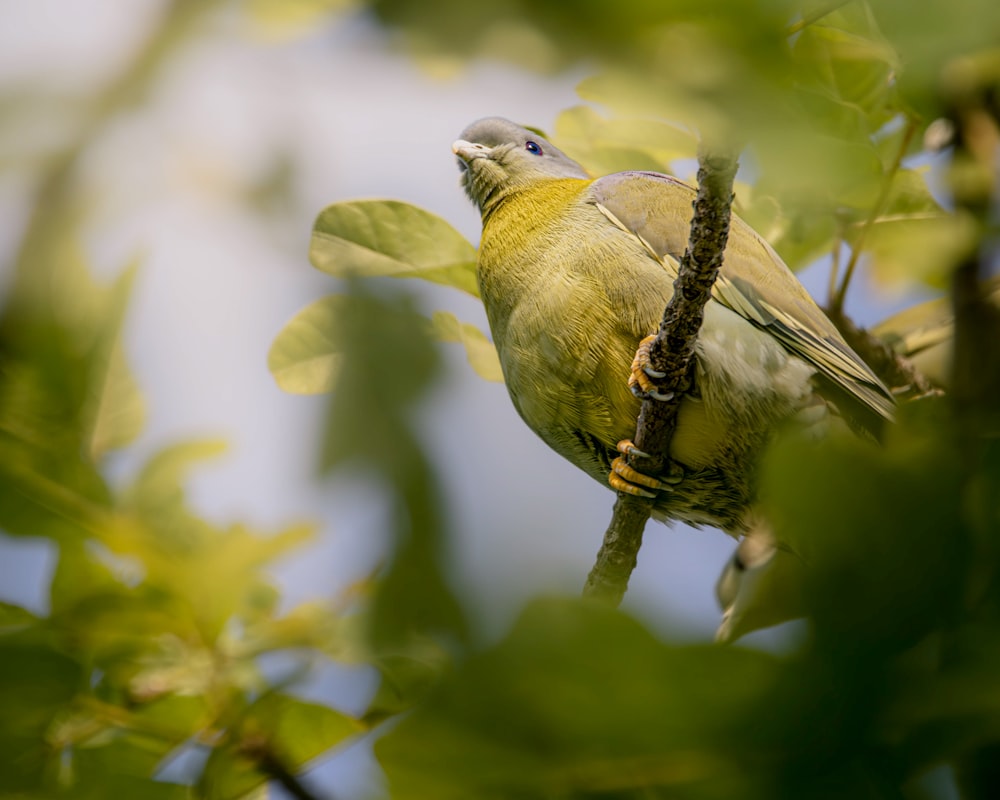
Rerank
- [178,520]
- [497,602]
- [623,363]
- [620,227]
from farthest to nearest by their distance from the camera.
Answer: [620,227] < [623,363] < [178,520] < [497,602]

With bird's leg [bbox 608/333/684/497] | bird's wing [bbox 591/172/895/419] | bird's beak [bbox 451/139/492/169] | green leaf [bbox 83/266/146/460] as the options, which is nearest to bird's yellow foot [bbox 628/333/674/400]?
bird's leg [bbox 608/333/684/497]

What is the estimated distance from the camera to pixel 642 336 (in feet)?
8.94

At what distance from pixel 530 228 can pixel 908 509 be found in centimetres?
266

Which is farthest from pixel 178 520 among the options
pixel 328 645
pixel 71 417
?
pixel 71 417

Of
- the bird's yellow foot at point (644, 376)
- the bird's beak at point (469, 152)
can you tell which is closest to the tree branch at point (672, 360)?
the bird's yellow foot at point (644, 376)

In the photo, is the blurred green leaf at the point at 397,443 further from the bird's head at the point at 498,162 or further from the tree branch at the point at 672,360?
the bird's head at the point at 498,162

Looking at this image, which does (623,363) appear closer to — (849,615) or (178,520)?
(178,520)

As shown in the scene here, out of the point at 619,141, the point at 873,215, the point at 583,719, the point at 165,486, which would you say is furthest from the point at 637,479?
the point at 583,719

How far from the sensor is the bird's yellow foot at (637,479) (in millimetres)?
2889

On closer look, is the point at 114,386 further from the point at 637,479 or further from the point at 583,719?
the point at 637,479

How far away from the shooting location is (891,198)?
219 centimetres

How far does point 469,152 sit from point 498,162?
4.5 inches

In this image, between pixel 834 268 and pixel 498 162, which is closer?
pixel 834 268

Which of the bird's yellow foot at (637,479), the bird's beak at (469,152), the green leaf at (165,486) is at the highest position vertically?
the bird's beak at (469,152)
